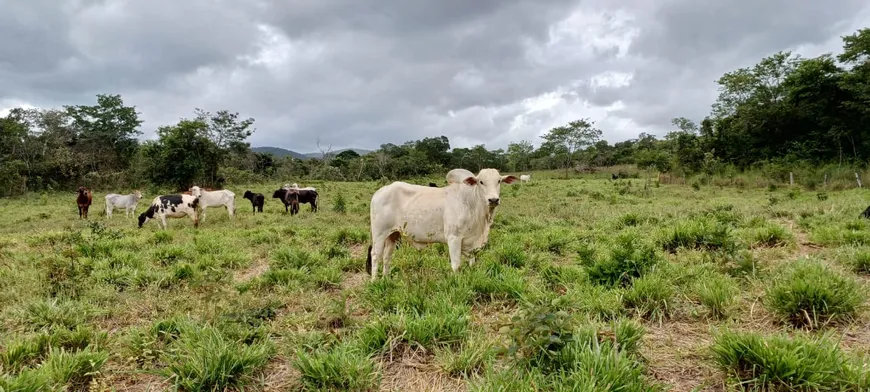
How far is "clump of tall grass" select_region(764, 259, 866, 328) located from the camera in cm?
318

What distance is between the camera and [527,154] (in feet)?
262

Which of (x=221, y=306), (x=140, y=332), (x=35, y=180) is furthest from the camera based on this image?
→ (x=35, y=180)

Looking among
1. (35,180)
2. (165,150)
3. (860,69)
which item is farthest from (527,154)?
(35,180)

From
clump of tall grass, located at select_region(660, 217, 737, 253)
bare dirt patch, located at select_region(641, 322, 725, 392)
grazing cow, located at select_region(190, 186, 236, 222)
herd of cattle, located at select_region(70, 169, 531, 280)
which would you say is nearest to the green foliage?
bare dirt patch, located at select_region(641, 322, 725, 392)

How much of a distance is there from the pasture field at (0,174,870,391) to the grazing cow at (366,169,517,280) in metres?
0.43

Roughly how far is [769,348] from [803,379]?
0.20 metres

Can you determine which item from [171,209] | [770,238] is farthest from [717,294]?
[171,209]

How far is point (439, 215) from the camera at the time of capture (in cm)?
561

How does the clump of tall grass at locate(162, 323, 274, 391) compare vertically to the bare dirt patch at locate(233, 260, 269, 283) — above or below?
above

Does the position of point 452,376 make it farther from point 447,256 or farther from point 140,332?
point 447,256

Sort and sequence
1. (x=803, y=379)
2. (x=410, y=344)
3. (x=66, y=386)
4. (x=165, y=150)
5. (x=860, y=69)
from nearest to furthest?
(x=803, y=379)
(x=66, y=386)
(x=410, y=344)
(x=860, y=69)
(x=165, y=150)

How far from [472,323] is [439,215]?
231 centimetres

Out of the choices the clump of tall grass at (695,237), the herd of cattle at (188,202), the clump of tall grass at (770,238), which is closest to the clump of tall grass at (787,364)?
the clump of tall grass at (695,237)

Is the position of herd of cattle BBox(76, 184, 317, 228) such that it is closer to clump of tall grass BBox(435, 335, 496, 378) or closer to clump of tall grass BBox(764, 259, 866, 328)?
clump of tall grass BBox(435, 335, 496, 378)
